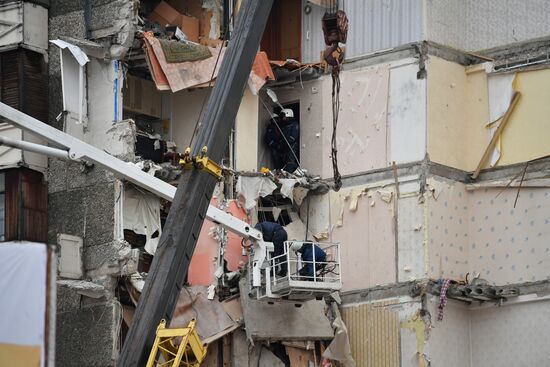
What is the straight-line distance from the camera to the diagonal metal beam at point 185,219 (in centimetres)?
2864

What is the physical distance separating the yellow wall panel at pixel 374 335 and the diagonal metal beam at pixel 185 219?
7145 mm

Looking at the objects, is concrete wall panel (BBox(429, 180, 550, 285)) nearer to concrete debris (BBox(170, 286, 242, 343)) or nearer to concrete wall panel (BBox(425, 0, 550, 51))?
concrete wall panel (BBox(425, 0, 550, 51))

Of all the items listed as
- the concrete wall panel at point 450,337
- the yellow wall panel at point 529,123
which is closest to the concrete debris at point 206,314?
the concrete wall panel at point 450,337

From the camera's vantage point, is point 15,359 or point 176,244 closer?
point 15,359

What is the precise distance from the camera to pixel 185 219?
29.0 m

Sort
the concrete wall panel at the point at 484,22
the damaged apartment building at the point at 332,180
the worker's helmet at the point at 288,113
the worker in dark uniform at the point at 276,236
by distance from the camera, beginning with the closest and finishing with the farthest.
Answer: the worker in dark uniform at the point at 276,236
the damaged apartment building at the point at 332,180
the concrete wall panel at the point at 484,22
the worker's helmet at the point at 288,113

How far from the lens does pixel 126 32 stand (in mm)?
34844

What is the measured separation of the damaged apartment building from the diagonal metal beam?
15.5ft

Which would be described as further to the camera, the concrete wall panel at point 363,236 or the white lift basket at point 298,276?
the concrete wall panel at point 363,236

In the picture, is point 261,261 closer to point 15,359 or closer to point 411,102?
point 411,102

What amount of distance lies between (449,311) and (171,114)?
8401 mm

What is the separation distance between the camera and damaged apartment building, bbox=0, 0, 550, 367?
34438 millimetres

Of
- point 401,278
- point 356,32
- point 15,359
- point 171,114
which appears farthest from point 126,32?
point 15,359

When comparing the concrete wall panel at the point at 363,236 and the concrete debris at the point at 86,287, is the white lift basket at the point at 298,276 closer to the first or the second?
the concrete wall panel at the point at 363,236
